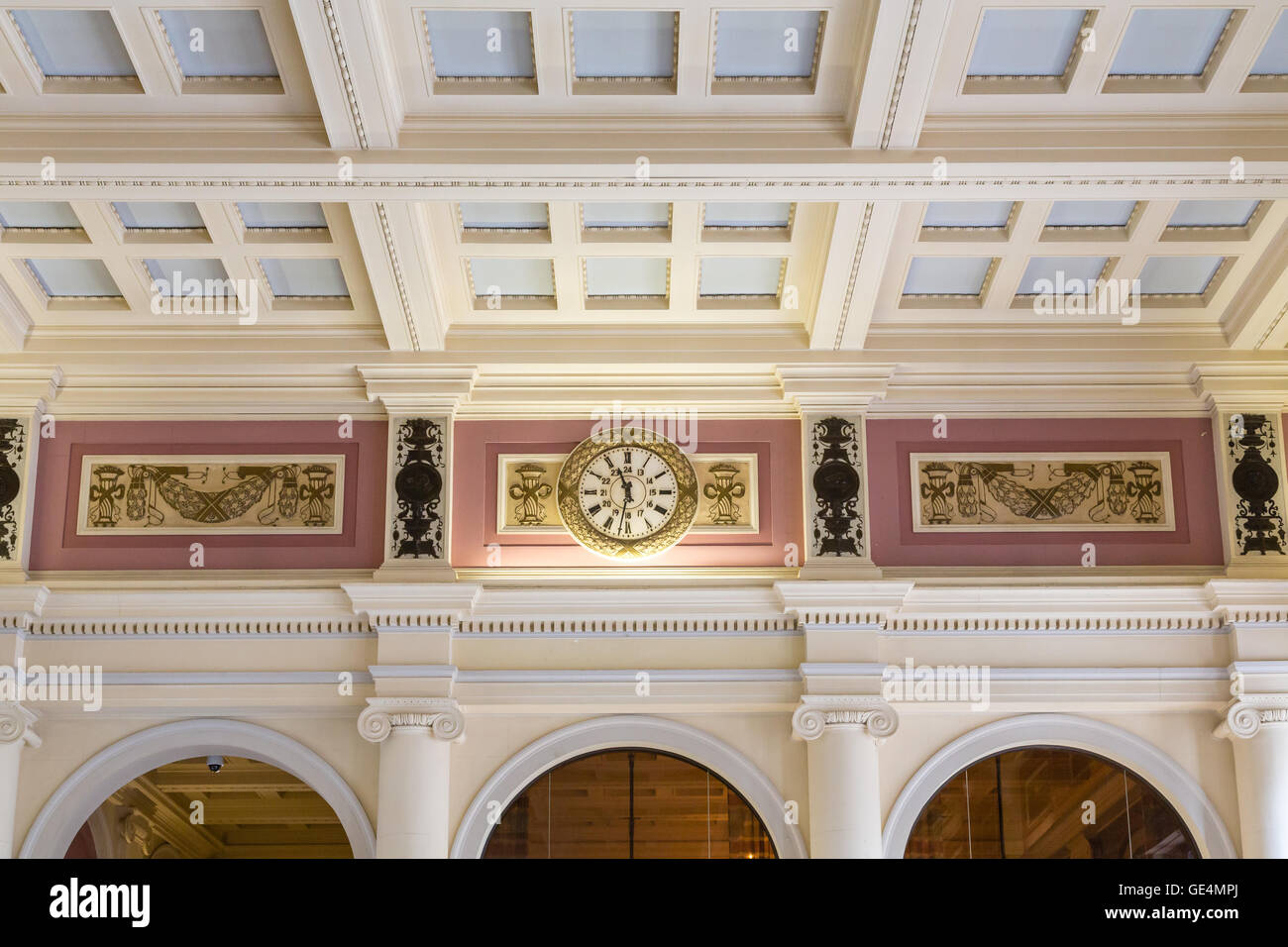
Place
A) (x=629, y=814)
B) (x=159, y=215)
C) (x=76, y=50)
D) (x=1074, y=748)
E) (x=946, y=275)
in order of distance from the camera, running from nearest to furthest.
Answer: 1. (x=76, y=50)
2. (x=159, y=215)
3. (x=629, y=814)
4. (x=1074, y=748)
5. (x=946, y=275)

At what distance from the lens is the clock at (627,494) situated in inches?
405

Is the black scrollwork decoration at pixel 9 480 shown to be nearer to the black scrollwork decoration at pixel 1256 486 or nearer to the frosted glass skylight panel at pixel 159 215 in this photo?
the frosted glass skylight panel at pixel 159 215

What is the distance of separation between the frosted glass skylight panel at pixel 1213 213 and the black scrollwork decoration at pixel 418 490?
523 centimetres

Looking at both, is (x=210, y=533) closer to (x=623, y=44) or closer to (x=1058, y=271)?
(x=623, y=44)

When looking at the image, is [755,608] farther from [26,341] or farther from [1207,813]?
[26,341]

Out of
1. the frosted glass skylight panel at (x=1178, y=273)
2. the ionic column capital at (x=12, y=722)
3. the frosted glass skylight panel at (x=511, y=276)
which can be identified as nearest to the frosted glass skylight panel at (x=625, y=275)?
the frosted glass skylight panel at (x=511, y=276)

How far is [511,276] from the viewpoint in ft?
33.0

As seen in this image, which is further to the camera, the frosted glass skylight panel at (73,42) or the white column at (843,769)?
the white column at (843,769)

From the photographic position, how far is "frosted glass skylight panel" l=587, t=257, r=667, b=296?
9867mm

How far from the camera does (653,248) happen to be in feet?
31.4

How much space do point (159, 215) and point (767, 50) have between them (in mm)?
4075

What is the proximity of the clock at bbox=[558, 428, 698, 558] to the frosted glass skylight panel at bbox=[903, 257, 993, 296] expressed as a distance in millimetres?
2063

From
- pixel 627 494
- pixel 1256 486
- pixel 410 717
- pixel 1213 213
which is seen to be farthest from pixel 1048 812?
pixel 410 717
